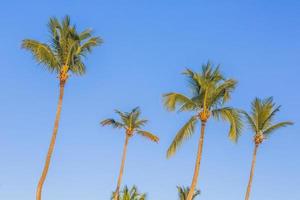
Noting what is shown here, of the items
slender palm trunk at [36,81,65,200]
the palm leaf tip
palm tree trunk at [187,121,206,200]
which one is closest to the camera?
slender palm trunk at [36,81,65,200]

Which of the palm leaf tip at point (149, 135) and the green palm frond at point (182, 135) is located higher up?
the palm leaf tip at point (149, 135)

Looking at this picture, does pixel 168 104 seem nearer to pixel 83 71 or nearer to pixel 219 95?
pixel 219 95

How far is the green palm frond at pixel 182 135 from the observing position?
109 ft

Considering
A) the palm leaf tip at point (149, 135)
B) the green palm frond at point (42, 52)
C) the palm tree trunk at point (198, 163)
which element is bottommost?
the palm tree trunk at point (198, 163)

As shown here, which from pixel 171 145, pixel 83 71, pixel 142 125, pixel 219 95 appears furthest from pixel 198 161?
pixel 142 125

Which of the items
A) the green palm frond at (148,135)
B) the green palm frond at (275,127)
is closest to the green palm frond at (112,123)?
the green palm frond at (148,135)

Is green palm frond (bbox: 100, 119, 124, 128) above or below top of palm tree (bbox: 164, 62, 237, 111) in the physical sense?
above

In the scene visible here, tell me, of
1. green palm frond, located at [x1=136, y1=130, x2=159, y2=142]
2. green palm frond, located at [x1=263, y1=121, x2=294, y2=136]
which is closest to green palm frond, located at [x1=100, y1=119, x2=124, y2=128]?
green palm frond, located at [x1=136, y1=130, x2=159, y2=142]

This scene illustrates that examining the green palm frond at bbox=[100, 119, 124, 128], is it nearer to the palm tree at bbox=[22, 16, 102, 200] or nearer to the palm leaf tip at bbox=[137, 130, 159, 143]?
the palm leaf tip at bbox=[137, 130, 159, 143]

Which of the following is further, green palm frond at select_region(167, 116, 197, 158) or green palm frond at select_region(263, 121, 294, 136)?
green palm frond at select_region(263, 121, 294, 136)

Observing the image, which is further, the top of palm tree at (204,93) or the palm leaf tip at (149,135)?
the palm leaf tip at (149,135)

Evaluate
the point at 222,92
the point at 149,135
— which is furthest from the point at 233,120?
the point at 149,135

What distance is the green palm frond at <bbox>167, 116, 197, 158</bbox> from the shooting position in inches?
1305

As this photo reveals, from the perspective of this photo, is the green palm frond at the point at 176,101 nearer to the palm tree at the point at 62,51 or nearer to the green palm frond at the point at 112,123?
the palm tree at the point at 62,51
